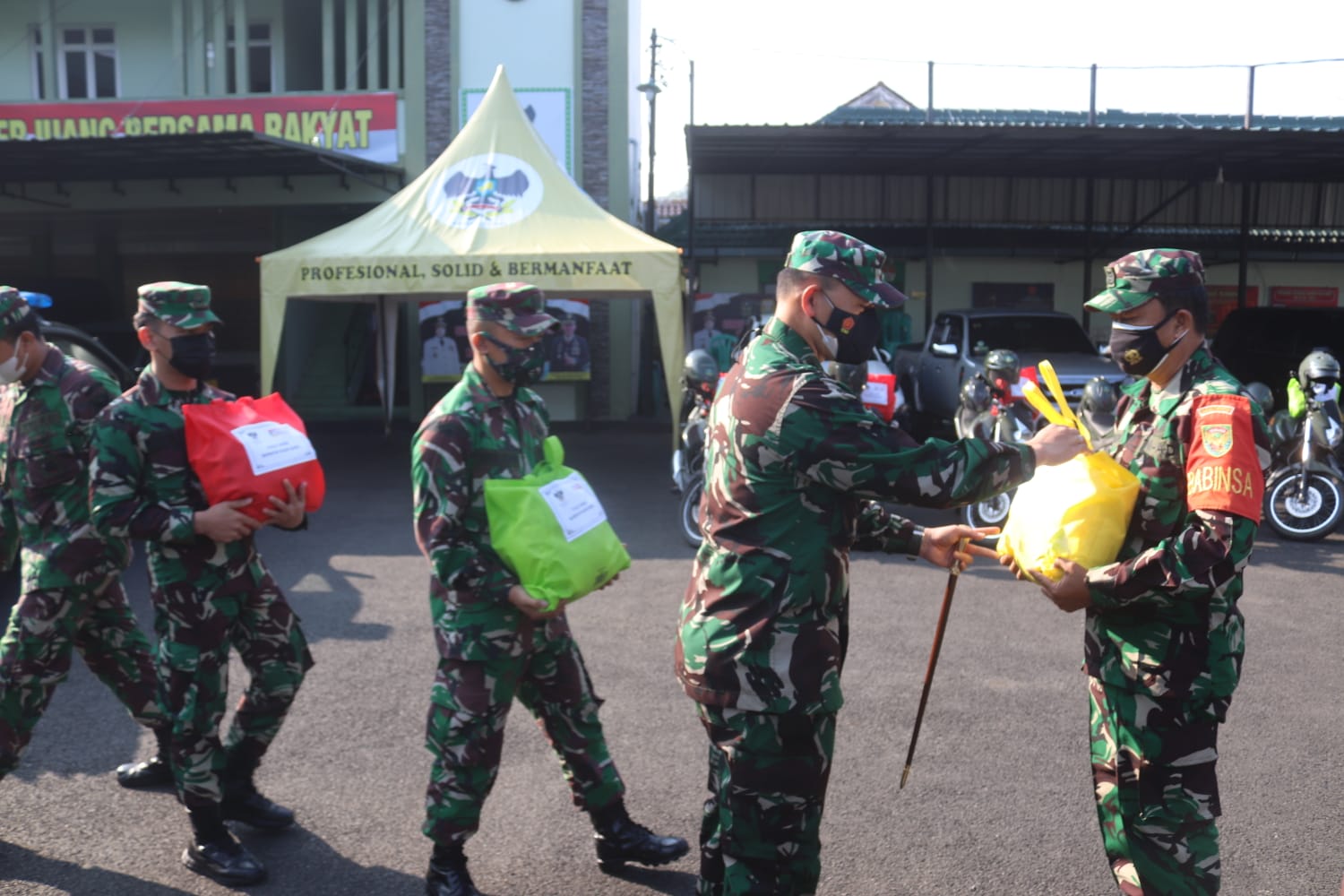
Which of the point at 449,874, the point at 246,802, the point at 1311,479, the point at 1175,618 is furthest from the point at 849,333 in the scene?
the point at 1311,479

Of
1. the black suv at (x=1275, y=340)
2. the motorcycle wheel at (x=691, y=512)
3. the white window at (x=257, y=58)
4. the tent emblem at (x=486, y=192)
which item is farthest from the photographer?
the white window at (x=257, y=58)

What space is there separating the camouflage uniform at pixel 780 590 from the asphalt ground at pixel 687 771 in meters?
0.99

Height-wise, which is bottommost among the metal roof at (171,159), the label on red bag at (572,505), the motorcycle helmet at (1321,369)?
the motorcycle helmet at (1321,369)

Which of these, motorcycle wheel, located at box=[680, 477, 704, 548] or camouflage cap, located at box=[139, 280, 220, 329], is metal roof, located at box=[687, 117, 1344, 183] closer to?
motorcycle wheel, located at box=[680, 477, 704, 548]

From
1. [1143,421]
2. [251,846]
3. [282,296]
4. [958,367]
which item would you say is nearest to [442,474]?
[251,846]

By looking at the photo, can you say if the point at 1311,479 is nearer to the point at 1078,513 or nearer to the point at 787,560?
the point at 1078,513

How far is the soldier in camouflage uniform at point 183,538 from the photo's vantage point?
11.5 ft

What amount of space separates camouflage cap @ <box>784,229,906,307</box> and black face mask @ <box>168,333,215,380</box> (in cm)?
208

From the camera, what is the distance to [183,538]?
11.3 feet

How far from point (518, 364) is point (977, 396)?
6.80 meters

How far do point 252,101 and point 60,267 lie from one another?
184 inches

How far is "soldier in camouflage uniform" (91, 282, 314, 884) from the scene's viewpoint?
350 centimetres

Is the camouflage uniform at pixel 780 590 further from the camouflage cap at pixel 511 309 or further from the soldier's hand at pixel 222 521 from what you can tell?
the soldier's hand at pixel 222 521

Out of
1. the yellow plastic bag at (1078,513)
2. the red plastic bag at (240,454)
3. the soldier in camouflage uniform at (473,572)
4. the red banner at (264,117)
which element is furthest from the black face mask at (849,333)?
the red banner at (264,117)
